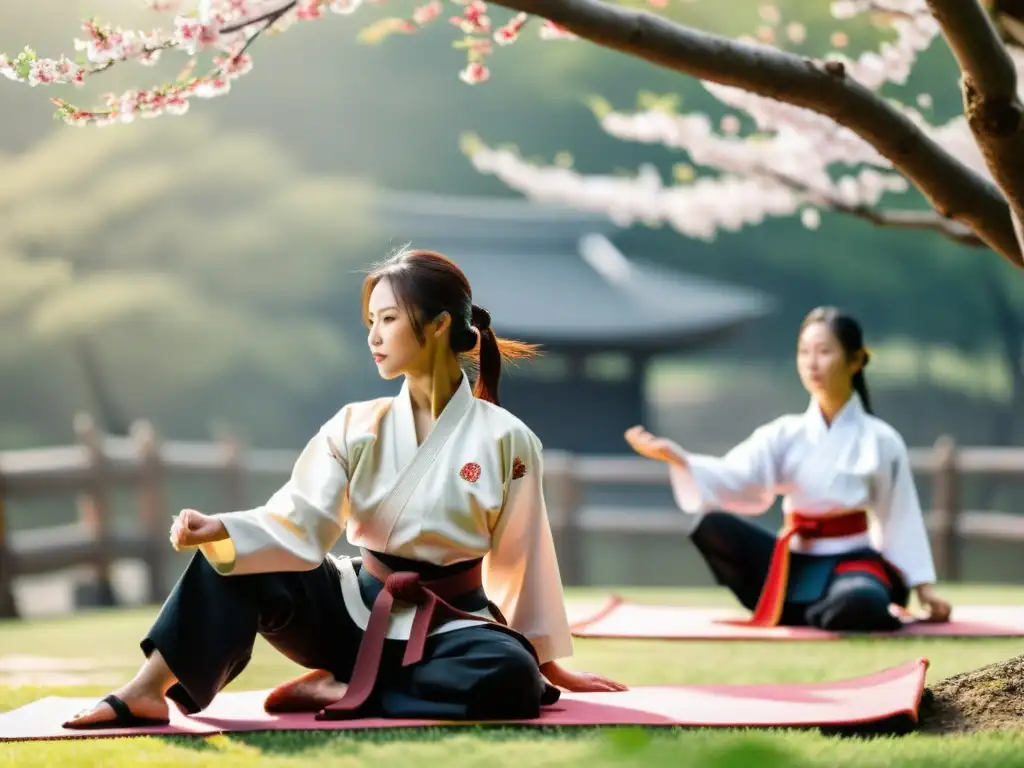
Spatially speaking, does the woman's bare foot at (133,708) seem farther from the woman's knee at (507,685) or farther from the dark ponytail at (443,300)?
the dark ponytail at (443,300)

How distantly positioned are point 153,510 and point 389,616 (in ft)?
22.6

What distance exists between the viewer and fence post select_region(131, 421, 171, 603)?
9695mm

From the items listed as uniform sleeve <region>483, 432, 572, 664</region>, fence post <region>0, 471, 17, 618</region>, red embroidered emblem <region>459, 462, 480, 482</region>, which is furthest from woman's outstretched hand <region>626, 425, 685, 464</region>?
fence post <region>0, 471, 17, 618</region>

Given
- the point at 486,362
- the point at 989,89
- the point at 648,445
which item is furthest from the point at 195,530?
the point at 648,445

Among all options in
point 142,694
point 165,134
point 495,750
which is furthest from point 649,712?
point 165,134

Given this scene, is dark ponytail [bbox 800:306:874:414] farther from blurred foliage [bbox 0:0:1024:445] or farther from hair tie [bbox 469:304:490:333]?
blurred foliage [bbox 0:0:1024:445]

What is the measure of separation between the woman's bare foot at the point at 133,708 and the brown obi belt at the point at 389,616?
1.17ft

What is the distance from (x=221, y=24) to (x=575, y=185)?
8521 mm

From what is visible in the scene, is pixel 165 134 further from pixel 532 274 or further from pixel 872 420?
pixel 872 420

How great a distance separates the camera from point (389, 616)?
3.22 m

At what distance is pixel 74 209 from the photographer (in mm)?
16344

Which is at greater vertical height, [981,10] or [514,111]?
[514,111]

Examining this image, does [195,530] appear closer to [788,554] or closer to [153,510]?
[788,554]

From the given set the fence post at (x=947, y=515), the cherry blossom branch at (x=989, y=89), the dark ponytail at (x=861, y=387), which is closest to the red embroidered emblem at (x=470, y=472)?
the cherry blossom branch at (x=989, y=89)
